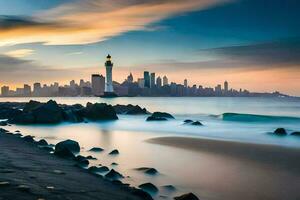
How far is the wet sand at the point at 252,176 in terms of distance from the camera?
8.38m

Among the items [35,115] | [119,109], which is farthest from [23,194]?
[119,109]

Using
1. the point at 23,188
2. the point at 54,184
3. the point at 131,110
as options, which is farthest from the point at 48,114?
the point at 23,188

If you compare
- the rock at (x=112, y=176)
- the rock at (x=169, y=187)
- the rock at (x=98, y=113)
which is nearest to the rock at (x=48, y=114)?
the rock at (x=98, y=113)

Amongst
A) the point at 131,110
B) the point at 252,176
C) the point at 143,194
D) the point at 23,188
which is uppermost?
the point at 23,188

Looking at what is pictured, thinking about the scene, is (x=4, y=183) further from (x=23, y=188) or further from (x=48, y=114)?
(x=48, y=114)

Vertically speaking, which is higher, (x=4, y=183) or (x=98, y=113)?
(x=4, y=183)

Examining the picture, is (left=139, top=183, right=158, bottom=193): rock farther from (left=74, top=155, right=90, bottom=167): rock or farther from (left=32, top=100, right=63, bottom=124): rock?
(left=32, top=100, right=63, bottom=124): rock

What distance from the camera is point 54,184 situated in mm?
7316

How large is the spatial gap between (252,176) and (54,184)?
19.4ft

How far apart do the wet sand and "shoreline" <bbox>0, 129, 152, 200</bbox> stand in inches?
87.1

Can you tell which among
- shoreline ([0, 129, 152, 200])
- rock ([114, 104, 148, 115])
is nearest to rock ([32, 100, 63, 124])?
rock ([114, 104, 148, 115])

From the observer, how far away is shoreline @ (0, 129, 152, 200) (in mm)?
6379

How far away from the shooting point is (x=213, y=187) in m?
9.01

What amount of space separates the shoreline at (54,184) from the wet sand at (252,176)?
7.26 ft
